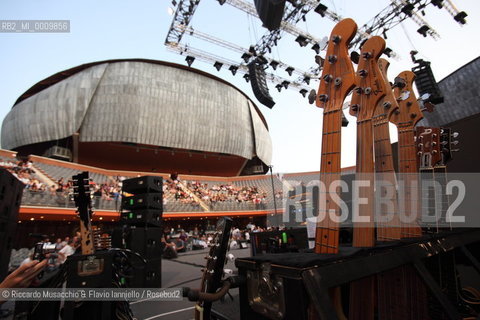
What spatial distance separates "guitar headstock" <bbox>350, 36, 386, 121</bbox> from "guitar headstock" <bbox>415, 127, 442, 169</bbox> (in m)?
2.52

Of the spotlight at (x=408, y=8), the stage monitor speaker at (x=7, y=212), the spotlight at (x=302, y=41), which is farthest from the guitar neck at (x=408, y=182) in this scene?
the spotlight at (x=302, y=41)

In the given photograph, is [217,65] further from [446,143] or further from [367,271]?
[367,271]

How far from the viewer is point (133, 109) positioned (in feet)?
97.9

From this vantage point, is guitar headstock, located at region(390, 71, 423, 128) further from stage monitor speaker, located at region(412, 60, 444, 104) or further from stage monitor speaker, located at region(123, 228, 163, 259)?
stage monitor speaker, located at region(412, 60, 444, 104)

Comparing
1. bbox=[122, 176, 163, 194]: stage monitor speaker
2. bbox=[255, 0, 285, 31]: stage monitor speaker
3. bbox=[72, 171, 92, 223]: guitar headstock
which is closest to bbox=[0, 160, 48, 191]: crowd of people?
bbox=[122, 176, 163, 194]: stage monitor speaker

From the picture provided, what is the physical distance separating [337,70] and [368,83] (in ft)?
2.26

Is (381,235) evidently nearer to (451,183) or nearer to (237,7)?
(451,183)

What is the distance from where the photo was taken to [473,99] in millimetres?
10062

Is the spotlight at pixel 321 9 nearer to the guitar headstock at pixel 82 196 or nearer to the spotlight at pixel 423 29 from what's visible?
the spotlight at pixel 423 29

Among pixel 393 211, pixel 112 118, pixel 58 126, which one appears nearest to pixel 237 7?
pixel 393 211

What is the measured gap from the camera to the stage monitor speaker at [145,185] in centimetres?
696

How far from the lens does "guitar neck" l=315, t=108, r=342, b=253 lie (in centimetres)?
206

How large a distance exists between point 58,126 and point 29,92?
37.3 ft

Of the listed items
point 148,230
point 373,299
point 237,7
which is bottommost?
point 148,230
